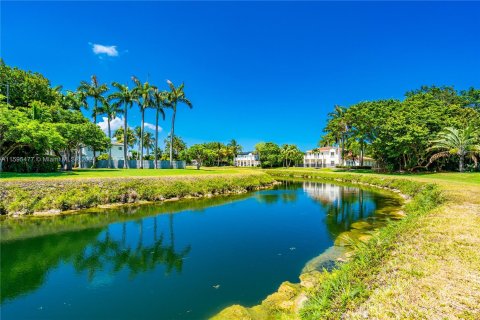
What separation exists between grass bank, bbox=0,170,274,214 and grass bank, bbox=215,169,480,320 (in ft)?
61.0

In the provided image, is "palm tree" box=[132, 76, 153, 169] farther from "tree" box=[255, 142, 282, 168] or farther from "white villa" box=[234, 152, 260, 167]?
"white villa" box=[234, 152, 260, 167]

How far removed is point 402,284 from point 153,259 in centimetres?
937

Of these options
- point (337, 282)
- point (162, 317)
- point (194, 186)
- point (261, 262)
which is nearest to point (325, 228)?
point (261, 262)

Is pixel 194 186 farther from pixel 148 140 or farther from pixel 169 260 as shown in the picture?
pixel 148 140

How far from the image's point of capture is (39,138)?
83.1ft

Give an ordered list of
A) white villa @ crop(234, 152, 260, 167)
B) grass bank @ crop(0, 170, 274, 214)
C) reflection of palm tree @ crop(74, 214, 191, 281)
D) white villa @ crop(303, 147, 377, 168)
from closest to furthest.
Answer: reflection of palm tree @ crop(74, 214, 191, 281), grass bank @ crop(0, 170, 274, 214), white villa @ crop(303, 147, 377, 168), white villa @ crop(234, 152, 260, 167)

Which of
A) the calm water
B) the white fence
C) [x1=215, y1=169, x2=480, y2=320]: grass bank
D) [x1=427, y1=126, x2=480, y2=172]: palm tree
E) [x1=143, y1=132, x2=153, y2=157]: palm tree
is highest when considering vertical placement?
[x1=143, y1=132, x2=153, y2=157]: palm tree

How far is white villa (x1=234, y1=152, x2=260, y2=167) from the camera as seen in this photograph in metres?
123

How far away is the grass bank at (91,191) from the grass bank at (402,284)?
18592 millimetres

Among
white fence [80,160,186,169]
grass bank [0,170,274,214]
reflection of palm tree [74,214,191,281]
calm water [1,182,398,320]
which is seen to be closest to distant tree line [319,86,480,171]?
calm water [1,182,398,320]

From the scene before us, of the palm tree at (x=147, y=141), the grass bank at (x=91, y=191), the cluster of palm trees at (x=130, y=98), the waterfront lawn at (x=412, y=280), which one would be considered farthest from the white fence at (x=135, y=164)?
the waterfront lawn at (x=412, y=280)

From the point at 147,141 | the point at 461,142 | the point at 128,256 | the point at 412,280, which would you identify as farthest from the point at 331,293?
the point at 147,141

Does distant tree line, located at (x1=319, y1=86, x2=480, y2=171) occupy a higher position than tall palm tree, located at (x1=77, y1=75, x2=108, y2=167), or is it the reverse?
tall palm tree, located at (x1=77, y1=75, x2=108, y2=167)

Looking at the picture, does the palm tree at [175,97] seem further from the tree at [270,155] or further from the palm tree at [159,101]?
the tree at [270,155]
